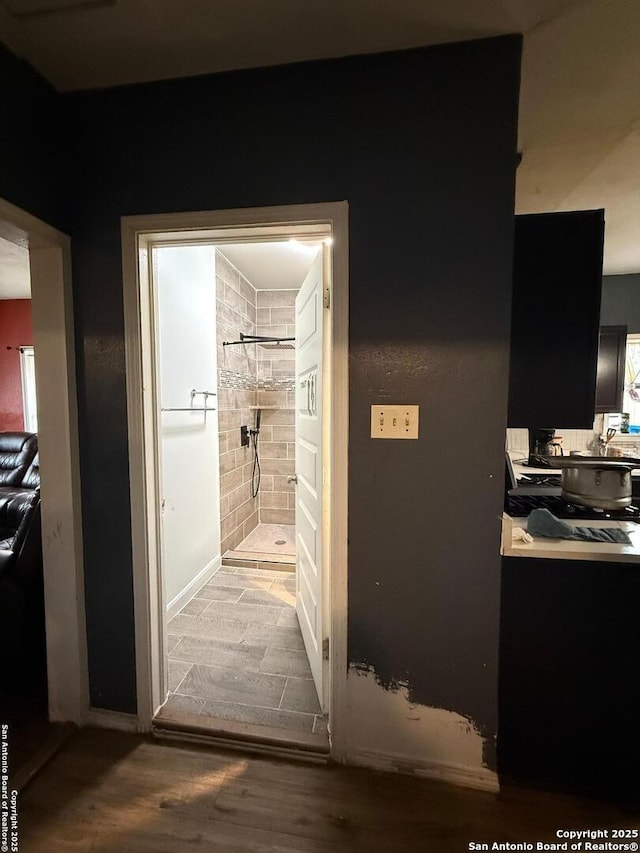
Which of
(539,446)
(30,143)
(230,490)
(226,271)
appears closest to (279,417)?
(230,490)

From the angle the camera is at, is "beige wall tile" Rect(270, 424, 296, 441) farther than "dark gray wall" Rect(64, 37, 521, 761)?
Yes

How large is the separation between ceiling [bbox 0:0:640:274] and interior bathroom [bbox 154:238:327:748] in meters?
0.68

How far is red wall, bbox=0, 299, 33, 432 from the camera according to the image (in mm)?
4406

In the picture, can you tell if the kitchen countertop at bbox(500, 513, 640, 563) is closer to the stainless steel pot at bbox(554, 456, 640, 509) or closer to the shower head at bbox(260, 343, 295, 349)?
the stainless steel pot at bbox(554, 456, 640, 509)

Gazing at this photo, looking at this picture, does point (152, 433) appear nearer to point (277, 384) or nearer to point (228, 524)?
point (228, 524)

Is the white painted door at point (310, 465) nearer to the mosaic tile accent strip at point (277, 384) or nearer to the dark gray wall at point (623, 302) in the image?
the mosaic tile accent strip at point (277, 384)

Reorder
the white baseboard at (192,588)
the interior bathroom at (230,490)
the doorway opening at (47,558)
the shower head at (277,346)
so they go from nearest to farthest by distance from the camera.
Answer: the doorway opening at (47,558)
the interior bathroom at (230,490)
the white baseboard at (192,588)
the shower head at (277,346)

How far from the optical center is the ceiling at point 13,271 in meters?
2.96

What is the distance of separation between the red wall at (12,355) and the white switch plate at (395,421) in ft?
15.9

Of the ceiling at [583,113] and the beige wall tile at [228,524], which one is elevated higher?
the ceiling at [583,113]

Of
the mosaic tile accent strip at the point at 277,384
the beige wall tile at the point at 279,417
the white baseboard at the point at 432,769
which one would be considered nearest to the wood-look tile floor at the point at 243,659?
the white baseboard at the point at 432,769

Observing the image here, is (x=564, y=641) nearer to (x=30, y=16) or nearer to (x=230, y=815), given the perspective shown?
(x=230, y=815)

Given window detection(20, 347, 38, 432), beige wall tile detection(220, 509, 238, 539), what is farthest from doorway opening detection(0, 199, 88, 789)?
window detection(20, 347, 38, 432)

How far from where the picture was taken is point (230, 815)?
49.1 inches
